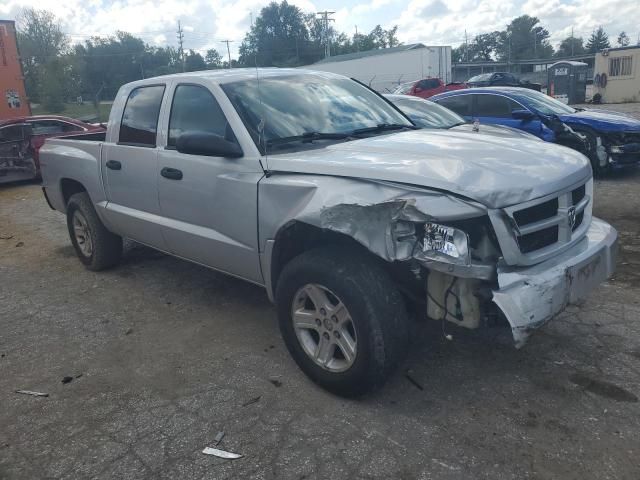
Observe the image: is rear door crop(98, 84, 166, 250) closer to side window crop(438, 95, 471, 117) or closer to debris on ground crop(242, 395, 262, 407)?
debris on ground crop(242, 395, 262, 407)

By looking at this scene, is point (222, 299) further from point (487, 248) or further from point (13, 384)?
point (487, 248)

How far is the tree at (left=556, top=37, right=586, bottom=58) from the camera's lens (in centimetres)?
8554

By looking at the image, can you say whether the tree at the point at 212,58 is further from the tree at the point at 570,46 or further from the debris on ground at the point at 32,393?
the debris on ground at the point at 32,393

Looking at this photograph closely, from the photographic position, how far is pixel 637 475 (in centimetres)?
244

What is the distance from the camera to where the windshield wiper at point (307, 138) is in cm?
358

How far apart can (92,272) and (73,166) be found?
112 centimetres

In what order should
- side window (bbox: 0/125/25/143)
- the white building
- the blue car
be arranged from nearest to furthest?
the blue car < side window (bbox: 0/125/25/143) < the white building

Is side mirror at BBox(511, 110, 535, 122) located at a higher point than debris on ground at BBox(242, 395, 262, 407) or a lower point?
higher

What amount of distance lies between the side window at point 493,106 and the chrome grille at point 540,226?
676 centimetres

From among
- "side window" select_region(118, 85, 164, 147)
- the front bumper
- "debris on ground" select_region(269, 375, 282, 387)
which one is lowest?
"debris on ground" select_region(269, 375, 282, 387)

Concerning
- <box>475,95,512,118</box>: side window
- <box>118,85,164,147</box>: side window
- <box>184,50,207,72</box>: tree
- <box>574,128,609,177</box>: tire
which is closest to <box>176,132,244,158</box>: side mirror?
<box>118,85,164,147</box>: side window

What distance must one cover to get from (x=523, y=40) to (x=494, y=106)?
92.0 metres

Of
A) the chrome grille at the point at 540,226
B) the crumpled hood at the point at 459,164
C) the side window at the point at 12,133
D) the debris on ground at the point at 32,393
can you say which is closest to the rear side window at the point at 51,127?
the side window at the point at 12,133

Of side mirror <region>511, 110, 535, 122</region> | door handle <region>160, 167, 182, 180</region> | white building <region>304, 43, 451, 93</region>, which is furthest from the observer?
white building <region>304, 43, 451, 93</region>
